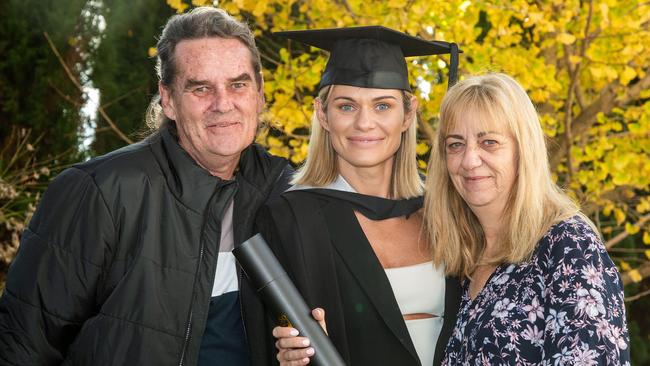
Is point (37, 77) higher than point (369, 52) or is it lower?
lower

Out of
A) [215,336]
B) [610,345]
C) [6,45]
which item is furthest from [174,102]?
[6,45]

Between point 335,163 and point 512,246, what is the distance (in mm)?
999

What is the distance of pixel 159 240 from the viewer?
3.21 m

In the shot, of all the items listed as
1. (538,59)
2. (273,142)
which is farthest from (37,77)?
(538,59)

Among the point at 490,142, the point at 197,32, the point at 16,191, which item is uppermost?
the point at 197,32

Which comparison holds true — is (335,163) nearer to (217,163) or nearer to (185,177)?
(217,163)

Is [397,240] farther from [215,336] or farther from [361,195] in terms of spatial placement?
[215,336]

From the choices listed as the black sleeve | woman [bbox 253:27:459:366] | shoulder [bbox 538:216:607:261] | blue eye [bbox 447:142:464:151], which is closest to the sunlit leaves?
woman [bbox 253:27:459:366]

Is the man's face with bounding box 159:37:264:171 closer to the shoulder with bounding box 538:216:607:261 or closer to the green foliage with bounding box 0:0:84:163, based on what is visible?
the shoulder with bounding box 538:216:607:261

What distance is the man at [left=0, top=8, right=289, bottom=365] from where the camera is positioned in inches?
122

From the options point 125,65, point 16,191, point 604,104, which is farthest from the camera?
point 125,65

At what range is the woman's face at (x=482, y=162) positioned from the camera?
10.1 feet

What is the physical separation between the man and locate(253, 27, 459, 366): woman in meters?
0.24

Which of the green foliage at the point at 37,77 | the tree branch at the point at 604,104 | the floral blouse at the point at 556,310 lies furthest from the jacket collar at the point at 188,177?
the green foliage at the point at 37,77
